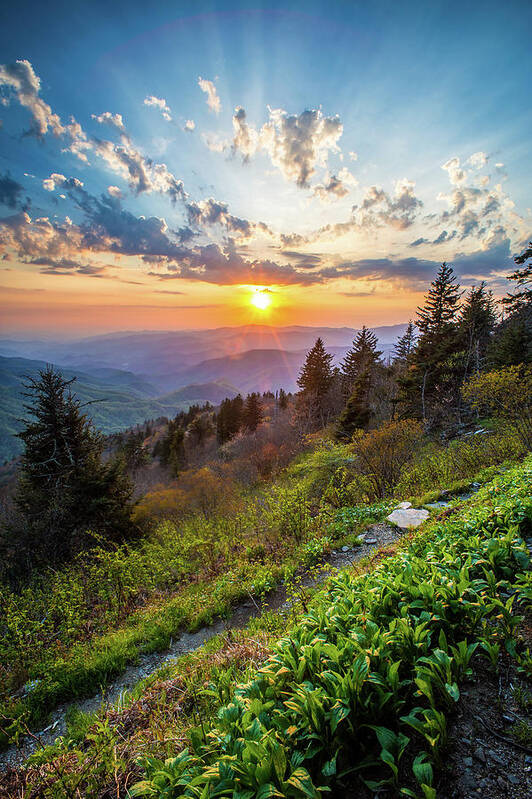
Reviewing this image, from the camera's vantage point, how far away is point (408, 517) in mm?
7723

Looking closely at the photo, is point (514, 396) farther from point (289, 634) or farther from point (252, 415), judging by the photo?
point (252, 415)

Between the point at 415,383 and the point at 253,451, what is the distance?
19.0 m

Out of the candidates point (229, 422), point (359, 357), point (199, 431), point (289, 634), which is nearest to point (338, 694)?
point (289, 634)

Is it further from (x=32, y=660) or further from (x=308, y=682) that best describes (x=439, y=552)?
(x=32, y=660)

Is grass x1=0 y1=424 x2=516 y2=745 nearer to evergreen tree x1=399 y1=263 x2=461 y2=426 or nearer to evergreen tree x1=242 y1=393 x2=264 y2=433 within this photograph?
evergreen tree x1=399 y1=263 x2=461 y2=426

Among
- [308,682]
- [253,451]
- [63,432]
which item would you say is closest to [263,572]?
[308,682]

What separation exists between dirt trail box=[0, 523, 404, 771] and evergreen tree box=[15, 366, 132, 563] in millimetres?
9510

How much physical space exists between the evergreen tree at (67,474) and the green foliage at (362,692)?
44.7 ft

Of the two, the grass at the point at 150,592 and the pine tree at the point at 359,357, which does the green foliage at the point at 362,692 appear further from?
the pine tree at the point at 359,357

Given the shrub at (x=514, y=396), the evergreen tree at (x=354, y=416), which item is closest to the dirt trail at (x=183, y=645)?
the shrub at (x=514, y=396)

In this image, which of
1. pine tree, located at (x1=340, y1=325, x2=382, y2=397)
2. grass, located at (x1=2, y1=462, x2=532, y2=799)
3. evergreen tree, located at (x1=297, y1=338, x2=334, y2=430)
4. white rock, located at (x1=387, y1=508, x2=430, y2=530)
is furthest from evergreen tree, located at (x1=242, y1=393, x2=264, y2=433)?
grass, located at (x1=2, y1=462, x2=532, y2=799)

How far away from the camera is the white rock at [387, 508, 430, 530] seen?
731 centimetres

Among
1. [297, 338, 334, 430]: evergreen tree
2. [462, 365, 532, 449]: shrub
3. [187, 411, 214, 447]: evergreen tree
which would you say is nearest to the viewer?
[462, 365, 532, 449]: shrub

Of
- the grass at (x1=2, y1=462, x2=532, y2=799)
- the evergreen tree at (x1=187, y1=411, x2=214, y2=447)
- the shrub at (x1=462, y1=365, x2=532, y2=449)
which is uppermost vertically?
the shrub at (x1=462, y1=365, x2=532, y2=449)
